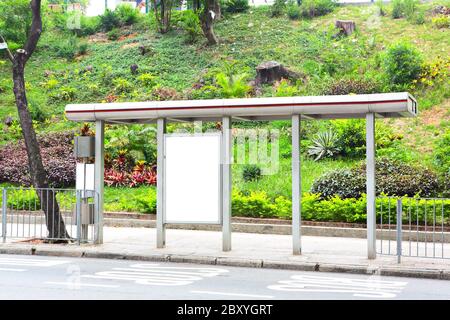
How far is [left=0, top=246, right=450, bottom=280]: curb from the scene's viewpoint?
1310cm

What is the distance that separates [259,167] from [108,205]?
4880mm

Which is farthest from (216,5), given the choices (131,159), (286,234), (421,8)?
(286,234)

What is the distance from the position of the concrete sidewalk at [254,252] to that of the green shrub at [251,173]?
4102mm

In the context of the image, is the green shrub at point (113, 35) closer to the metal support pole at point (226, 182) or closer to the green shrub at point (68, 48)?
the green shrub at point (68, 48)

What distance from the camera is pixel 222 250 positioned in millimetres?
15695

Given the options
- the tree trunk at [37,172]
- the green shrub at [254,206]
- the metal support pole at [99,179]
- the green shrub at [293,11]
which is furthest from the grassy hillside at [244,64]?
the tree trunk at [37,172]

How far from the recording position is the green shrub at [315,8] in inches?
1689

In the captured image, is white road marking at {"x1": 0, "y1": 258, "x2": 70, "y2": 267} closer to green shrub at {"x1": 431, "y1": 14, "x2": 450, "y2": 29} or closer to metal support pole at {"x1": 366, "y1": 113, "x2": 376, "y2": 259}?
metal support pole at {"x1": 366, "y1": 113, "x2": 376, "y2": 259}

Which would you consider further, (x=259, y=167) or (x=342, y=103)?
(x=259, y=167)

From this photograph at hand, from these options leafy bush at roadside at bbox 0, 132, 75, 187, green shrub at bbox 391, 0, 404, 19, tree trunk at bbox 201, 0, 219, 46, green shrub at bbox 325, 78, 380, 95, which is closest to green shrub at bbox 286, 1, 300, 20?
tree trunk at bbox 201, 0, 219, 46

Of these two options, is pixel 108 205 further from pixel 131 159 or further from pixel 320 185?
pixel 320 185

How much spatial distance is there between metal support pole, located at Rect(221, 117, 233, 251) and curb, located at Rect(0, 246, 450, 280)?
0.97 m
